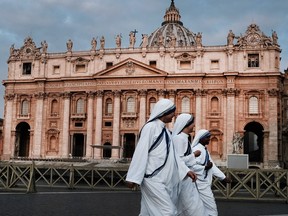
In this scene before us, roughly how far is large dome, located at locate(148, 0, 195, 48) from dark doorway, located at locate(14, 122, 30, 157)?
101ft

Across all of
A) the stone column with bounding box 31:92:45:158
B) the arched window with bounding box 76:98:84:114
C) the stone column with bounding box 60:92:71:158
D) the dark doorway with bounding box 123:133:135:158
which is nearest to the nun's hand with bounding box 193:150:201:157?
the dark doorway with bounding box 123:133:135:158

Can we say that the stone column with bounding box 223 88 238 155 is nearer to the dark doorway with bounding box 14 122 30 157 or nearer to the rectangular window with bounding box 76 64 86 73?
the rectangular window with bounding box 76 64 86 73

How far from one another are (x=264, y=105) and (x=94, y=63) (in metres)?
22.1

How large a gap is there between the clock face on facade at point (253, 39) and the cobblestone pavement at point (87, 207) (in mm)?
36965

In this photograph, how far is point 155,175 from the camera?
20.5ft

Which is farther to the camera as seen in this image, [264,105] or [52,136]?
[52,136]

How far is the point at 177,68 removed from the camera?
173ft

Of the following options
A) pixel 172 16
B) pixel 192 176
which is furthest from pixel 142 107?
pixel 192 176

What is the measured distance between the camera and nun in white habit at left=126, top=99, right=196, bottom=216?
6070 mm

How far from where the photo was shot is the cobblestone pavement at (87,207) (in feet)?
41.3

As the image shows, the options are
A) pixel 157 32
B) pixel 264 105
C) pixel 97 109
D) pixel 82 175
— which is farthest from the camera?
pixel 157 32

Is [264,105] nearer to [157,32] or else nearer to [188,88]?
[188,88]

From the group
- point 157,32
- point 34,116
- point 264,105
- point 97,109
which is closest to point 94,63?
point 97,109

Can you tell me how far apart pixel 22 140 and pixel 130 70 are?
19519 mm
